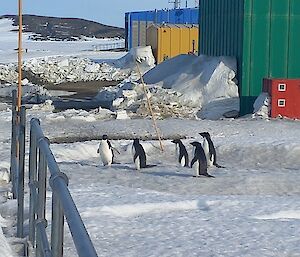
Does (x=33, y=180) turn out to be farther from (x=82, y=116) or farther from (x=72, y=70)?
(x=72, y=70)

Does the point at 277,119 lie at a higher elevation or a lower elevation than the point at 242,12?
lower

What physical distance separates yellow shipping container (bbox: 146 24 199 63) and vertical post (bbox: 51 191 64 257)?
32452 millimetres

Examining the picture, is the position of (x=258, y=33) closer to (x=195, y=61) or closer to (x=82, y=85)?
(x=195, y=61)

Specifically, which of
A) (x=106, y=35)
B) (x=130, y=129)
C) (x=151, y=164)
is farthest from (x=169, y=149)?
(x=106, y=35)

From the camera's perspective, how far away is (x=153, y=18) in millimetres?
51125

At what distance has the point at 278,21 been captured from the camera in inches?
782

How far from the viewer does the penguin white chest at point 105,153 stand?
1149 cm

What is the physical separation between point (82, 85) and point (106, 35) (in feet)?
216

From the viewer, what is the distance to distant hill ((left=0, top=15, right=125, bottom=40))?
96219 millimetres

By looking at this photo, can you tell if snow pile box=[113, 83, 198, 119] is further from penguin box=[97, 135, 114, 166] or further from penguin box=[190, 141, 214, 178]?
penguin box=[190, 141, 214, 178]

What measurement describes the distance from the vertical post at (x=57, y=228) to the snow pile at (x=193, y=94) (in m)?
15.6

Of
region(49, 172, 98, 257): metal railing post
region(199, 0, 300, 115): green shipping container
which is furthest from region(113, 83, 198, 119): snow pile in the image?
region(49, 172, 98, 257): metal railing post

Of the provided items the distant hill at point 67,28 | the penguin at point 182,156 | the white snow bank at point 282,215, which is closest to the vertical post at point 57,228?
the white snow bank at point 282,215

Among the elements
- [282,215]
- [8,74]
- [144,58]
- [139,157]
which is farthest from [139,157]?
[144,58]
